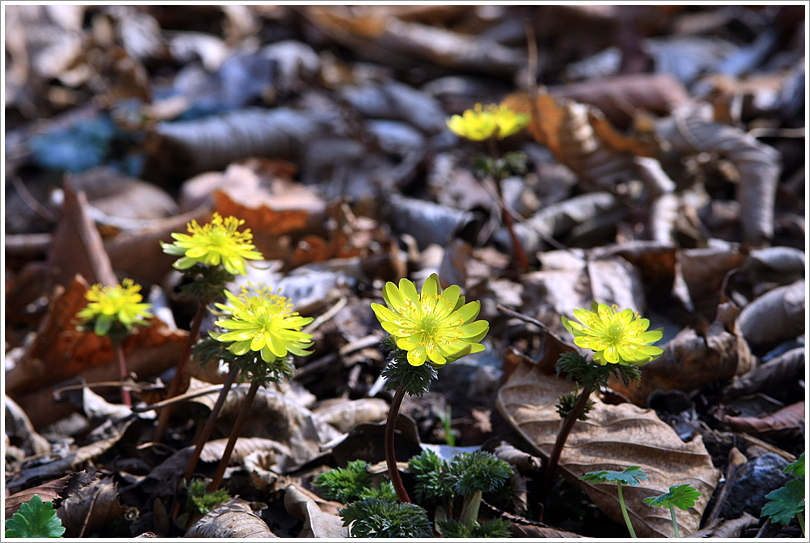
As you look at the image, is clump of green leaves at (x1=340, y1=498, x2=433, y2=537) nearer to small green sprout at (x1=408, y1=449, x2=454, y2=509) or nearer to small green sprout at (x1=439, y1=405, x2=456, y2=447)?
small green sprout at (x1=408, y1=449, x2=454, y2=509)

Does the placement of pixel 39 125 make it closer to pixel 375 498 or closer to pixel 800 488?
pixel 375 498

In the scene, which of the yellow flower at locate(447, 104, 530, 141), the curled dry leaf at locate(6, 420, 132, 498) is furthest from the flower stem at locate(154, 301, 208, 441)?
the yellow flower at locate(447, 104, 530, 141)

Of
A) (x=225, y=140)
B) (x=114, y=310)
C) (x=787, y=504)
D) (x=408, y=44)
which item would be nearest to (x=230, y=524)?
(x=114, y=310)

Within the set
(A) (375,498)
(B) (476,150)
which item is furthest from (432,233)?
(A) (375,498)

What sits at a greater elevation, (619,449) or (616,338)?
(616,338)

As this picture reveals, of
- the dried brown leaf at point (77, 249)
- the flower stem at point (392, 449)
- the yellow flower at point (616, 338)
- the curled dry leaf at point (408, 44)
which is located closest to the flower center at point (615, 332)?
the yellow flower at point (616, 338)

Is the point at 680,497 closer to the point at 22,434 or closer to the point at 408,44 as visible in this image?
the point at 22,434
